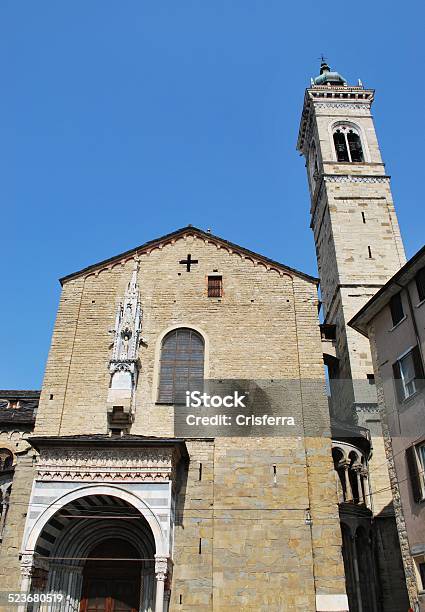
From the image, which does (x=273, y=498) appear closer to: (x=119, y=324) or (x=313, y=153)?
(x=119, y=324)

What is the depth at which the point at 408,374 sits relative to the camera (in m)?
16.8

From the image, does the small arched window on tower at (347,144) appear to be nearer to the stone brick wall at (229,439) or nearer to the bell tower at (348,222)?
the bell tower at (348,222)

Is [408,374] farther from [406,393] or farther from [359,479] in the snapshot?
[359,479]

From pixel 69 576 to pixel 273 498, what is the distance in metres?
6.17

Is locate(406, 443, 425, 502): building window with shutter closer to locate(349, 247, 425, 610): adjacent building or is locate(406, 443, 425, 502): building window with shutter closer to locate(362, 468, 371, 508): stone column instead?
locate(349, 247, 425, 610): adjacent building

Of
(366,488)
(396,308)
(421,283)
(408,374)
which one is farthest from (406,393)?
(366,488)

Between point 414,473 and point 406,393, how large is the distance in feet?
7.85

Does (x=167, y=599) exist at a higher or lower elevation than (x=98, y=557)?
lower

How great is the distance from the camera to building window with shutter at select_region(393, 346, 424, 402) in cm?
1611

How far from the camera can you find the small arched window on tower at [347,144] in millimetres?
36094

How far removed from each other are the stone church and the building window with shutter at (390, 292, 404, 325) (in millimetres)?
2562

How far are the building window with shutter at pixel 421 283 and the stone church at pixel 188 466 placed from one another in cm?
364

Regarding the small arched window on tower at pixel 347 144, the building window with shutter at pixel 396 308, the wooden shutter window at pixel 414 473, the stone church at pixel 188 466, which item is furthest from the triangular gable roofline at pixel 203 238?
the small arched window on tower at pixel 347 144

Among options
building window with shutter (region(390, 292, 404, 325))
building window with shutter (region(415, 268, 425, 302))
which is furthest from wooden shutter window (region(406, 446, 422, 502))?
building window with shutter (region(415, 268, 425, 302))
